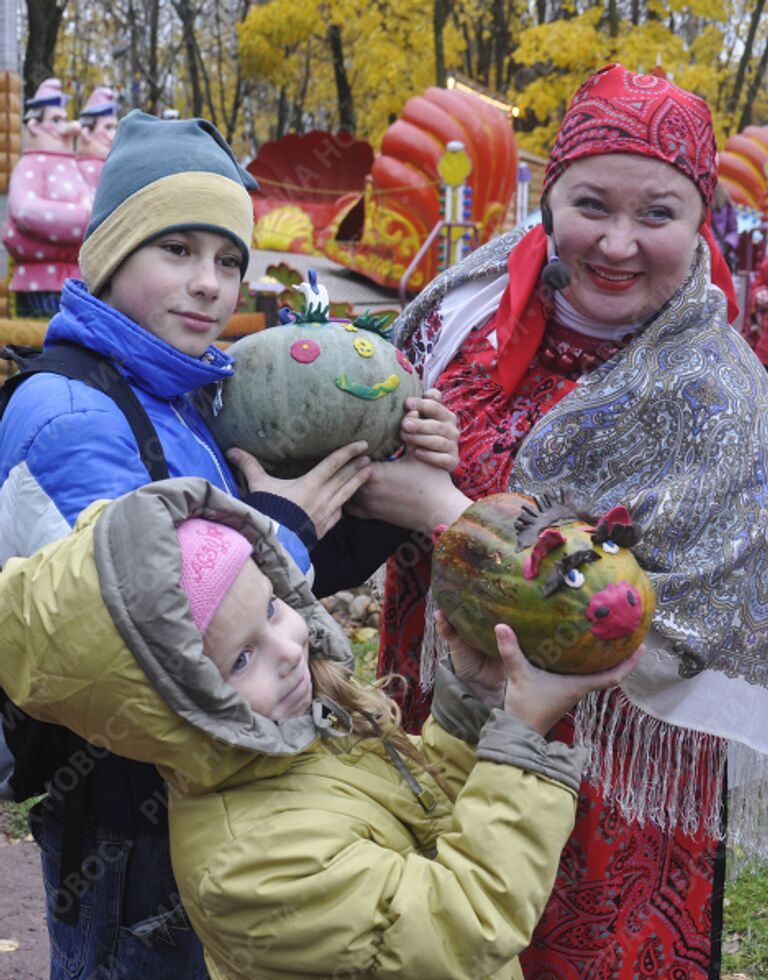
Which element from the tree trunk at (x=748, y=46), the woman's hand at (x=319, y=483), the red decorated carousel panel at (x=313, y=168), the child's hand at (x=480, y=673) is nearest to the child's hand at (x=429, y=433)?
the woman's hand at (x=319, y=483)

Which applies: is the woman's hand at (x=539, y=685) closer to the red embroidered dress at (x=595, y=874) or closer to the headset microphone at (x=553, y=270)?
the red embroidered dress at (x=595, y=874)

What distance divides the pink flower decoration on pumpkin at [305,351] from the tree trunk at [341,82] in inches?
891

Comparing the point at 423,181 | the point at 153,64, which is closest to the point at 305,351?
the point at 423,181

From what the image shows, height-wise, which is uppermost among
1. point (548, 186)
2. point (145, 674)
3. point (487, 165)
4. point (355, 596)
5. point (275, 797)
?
point (548, 186)

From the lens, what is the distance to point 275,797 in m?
1.91

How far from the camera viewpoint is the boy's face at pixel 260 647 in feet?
6.01

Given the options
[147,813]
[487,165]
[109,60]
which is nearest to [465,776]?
[147,813]

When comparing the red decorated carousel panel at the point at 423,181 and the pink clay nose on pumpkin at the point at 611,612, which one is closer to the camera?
the pink clay nose on pumpkin at the point at 611,612

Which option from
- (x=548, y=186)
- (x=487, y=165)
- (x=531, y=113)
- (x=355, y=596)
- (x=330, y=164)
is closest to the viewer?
(x=548, y=186)

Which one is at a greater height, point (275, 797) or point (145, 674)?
point (145, 674)

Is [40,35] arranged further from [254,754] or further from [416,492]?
[254,754]

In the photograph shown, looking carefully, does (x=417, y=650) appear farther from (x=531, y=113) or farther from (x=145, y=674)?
(x=531, y=113)

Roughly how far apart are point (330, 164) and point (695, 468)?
715 inches

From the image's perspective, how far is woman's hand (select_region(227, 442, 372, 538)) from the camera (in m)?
2.51
